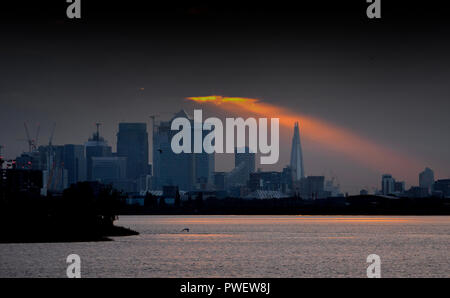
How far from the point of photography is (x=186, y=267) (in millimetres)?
107750

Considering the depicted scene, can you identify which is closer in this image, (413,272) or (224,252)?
(413,272)

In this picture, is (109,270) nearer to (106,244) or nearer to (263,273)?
(263,273)

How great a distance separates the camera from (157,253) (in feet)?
448

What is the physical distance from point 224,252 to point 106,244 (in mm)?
28452
